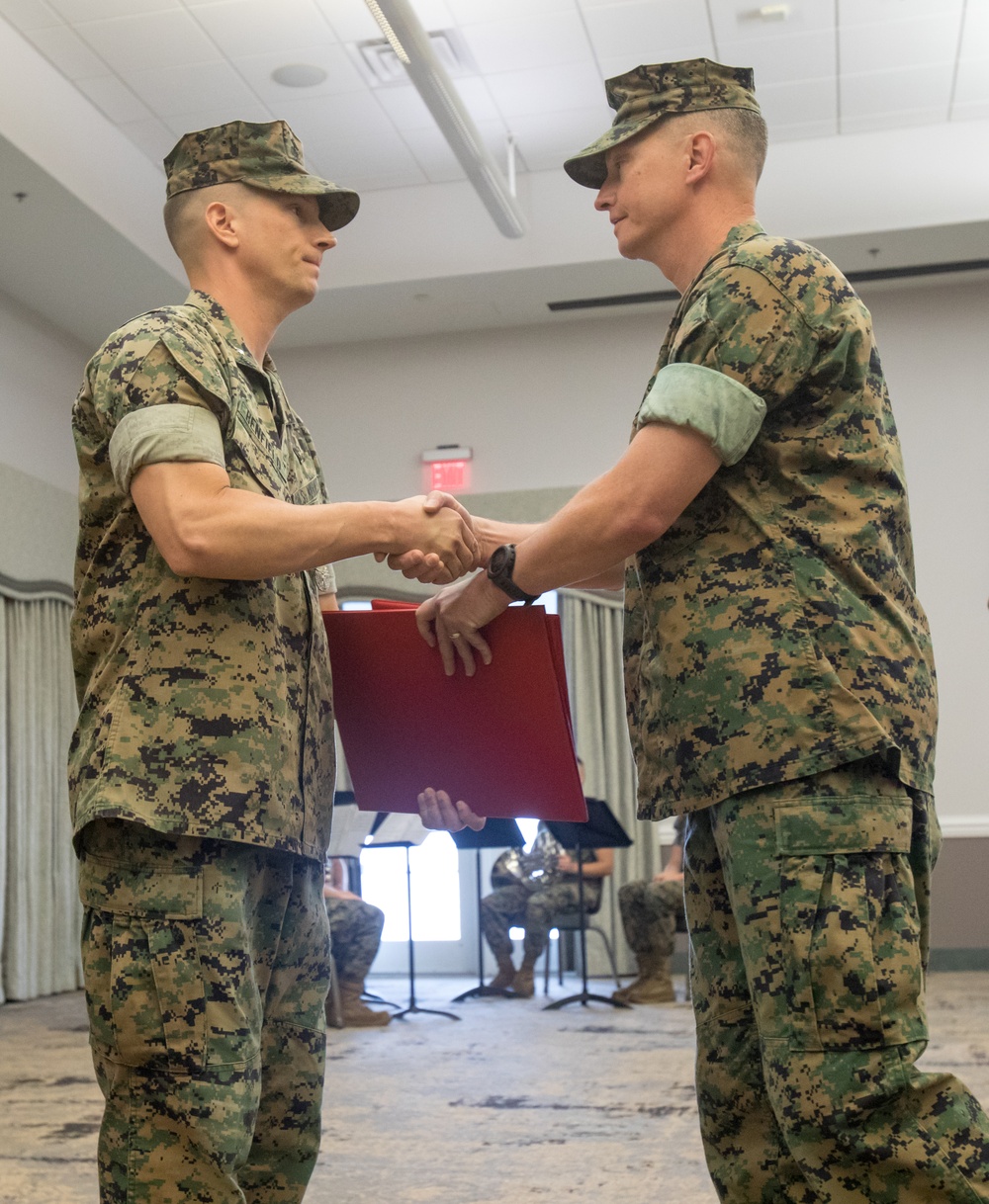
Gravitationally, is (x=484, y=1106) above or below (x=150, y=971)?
below

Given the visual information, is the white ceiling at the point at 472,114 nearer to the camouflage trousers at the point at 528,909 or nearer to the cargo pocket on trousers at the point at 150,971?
the camouflage trousers at the point at 528,909

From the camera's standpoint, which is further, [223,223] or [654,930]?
[654,930]

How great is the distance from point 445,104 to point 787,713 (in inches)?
173

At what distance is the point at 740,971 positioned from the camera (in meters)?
1.60

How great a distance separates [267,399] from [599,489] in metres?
0.56

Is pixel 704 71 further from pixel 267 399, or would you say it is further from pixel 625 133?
pixel 267 399

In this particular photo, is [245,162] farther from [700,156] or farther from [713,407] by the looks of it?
[713,407]

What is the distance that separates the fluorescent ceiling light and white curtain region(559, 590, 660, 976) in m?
2.28

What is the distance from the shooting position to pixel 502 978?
21.5 feet

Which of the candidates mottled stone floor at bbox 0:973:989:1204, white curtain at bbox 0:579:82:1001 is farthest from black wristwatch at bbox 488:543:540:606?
white curtain at bbox 0:579:82:1001

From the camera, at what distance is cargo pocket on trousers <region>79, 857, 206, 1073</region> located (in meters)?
1.50

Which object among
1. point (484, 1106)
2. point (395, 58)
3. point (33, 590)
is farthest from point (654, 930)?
point (395, 58)

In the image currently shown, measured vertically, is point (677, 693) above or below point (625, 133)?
below

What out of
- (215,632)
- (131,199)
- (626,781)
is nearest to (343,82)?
(131,199)
